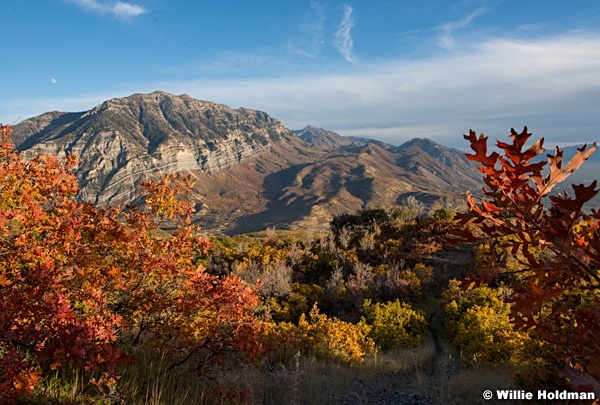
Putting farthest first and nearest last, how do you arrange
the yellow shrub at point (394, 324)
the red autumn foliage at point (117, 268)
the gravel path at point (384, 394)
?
the yellow shrub at point (394, 324)
the gravel path at point (384, 394)
the red autumn foliage at point (117, 268)

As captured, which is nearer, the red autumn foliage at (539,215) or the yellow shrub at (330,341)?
the red autumn foliage at (539,215)

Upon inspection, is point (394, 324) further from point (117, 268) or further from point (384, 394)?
point (117, 268)

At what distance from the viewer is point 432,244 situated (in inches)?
652

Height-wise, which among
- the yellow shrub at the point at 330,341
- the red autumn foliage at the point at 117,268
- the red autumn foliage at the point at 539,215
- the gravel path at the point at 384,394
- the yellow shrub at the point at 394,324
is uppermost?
the red autumn foliage at the point at 539,215

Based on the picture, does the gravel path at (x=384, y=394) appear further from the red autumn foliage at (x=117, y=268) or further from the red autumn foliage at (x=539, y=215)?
the red autumn foliage at (x=539, y=215)

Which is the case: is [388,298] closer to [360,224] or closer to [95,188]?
A: [360,224]

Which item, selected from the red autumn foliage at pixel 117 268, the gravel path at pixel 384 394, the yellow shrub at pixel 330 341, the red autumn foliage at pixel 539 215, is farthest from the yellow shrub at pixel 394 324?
the red autumn foliage at pixel 539 215

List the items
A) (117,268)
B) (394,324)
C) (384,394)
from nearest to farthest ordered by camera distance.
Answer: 1. (117,268)
2. (384,394)
3. (394,324)

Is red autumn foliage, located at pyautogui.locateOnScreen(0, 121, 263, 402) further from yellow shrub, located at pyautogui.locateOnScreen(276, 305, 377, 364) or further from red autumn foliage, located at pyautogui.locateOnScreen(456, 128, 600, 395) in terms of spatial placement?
red autumn foliage, located at pyautogui.locateOnScreen(456, 128, 600, 395)

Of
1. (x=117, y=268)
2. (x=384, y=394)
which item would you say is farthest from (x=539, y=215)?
(x=384, y=394)

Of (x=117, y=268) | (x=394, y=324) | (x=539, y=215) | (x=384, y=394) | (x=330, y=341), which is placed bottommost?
(x=394, y=324)

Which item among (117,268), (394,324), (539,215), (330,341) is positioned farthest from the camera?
(394,324)

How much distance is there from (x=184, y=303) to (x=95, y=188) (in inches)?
7829

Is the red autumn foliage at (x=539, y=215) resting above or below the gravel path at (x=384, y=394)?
above
